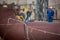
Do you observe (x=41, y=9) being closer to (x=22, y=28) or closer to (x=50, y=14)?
(x=50, y=14)

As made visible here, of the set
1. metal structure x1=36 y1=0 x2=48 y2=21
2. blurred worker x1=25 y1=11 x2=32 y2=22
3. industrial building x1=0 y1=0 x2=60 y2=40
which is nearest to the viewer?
industrial building x1=0 y1=0 x2=60 y2=40

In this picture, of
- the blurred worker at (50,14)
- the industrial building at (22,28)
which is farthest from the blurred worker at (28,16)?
the blurred worker at (50,14)

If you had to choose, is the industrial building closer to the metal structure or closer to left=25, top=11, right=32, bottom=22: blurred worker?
left=25, top=11, right=32, bottom=22: blurred worker

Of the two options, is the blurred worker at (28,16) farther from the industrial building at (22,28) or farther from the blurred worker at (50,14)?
the blurred worker at (50,14)

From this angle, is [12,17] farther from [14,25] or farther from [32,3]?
[32,3]

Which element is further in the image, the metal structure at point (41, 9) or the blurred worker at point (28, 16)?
the metal structure at point (41, 9)

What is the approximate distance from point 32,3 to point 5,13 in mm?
377

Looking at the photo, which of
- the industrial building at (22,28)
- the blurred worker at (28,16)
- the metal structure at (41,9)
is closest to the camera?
the industrial building at (22,28)

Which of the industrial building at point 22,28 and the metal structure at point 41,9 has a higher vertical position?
the metal structure at point 41,9

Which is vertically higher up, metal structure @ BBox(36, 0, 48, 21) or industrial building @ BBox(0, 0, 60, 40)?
metal structure @ BBox(36, 0, 48, 21)

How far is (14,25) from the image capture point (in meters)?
1.29

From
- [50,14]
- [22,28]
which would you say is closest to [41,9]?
[50,14]

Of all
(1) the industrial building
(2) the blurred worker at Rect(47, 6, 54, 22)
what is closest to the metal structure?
(2) the blurred worker at Rect(47, 6, 54, 22)

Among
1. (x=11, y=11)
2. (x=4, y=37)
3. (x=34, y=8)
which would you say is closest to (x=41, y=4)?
(x=34, y=8)
